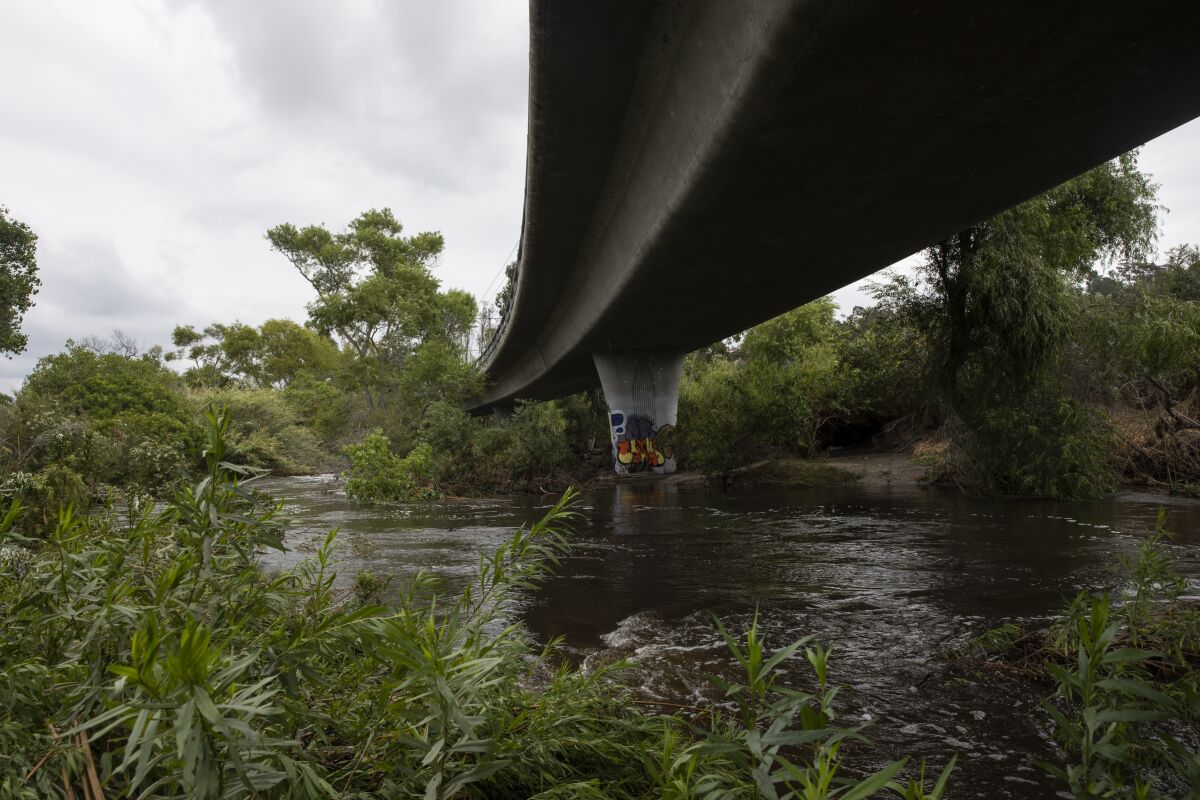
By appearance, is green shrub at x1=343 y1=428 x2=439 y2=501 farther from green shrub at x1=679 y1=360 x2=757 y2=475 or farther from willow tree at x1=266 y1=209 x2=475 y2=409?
willow tree at x1=266 y1=209 x2=475 y2=409

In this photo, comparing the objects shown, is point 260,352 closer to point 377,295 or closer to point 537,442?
point 377,295

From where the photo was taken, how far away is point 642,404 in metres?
20.9

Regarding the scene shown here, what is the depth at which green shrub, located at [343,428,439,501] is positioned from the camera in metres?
17.3

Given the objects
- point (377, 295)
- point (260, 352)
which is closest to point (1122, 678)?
point (377, 295)

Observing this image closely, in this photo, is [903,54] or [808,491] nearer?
[903,54]

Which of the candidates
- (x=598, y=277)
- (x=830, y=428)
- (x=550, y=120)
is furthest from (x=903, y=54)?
(x=830, y=428)

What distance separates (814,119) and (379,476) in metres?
14.6

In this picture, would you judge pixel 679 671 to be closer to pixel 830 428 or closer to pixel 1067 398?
pixel 1067 398

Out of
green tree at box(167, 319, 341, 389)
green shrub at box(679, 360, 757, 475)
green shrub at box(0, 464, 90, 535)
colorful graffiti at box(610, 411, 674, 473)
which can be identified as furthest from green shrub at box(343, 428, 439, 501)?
green tree at box(167, 319, 341, 389)

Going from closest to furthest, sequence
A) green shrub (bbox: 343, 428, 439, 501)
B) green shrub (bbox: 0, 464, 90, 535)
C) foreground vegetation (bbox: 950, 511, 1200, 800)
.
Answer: foreground vegetation (bbox: 950, 511, 1200, 800)
green shrub (bbox: 0, 464, 90, 535)
green shrub (bbox: 343, 428, 439, 501)

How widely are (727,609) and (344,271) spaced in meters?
52.0

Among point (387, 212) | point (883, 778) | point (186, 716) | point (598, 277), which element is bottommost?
point (883, 778)

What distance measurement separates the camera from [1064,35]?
180 inches

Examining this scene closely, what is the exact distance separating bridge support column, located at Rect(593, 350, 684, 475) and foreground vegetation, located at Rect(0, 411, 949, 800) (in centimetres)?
1787
